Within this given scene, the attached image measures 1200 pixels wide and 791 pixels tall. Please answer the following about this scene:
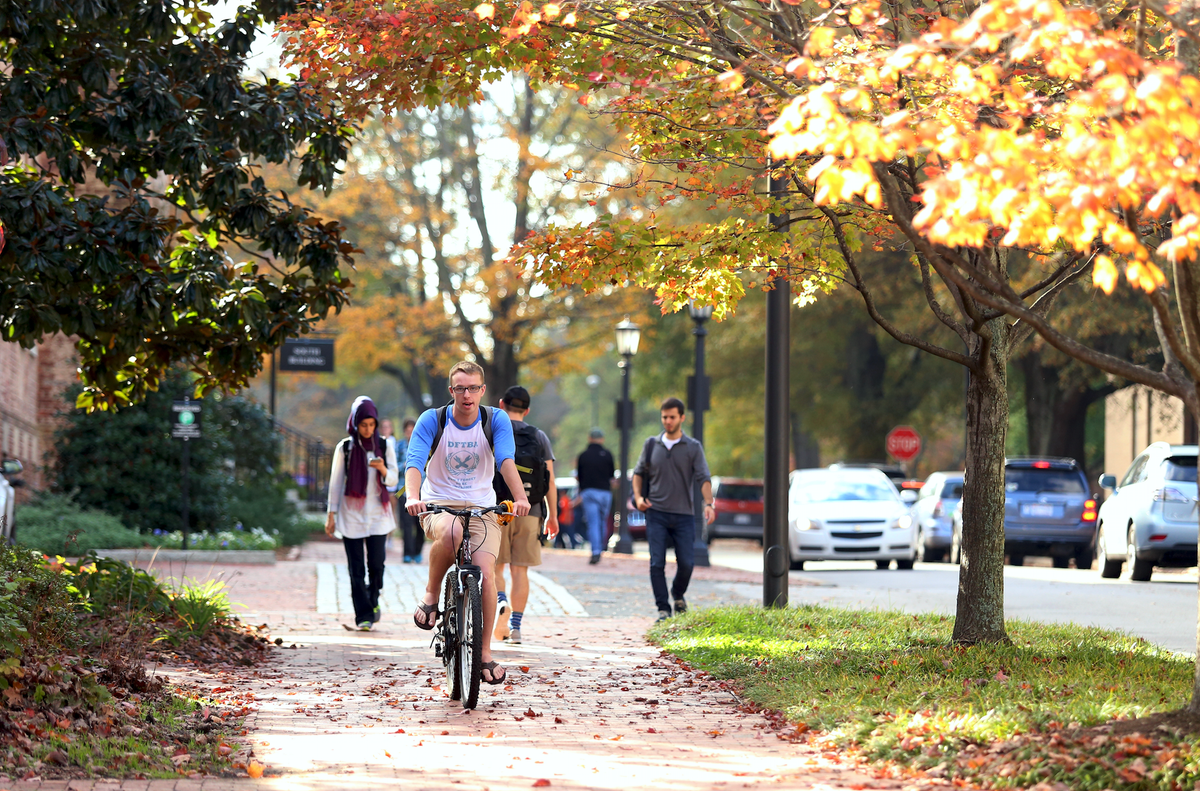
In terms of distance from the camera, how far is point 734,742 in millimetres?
6867

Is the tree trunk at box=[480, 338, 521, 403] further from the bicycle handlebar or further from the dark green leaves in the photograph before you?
the bicycle handlebar

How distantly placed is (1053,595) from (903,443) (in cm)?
1993

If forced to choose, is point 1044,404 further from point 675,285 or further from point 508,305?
point 675,285

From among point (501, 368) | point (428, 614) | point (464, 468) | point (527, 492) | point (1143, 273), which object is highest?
point (501, 368)

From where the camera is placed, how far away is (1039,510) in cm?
2159

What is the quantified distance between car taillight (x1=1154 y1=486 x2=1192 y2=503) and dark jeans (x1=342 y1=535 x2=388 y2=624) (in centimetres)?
956

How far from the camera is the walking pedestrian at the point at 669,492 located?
12.1 metres

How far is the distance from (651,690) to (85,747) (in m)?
3.45

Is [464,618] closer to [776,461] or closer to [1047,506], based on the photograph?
[776,461]

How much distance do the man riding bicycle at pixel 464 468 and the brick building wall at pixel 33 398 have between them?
13653 mm

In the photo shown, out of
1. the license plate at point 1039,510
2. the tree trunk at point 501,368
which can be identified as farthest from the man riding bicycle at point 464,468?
the tree trunk at point 501,368

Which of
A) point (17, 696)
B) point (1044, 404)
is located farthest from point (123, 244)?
point (1044, 404)

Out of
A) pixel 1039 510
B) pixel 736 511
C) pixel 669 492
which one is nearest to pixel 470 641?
pixel 669 492

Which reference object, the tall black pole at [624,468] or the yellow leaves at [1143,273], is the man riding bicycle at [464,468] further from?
the tall black pole at [624,468]
